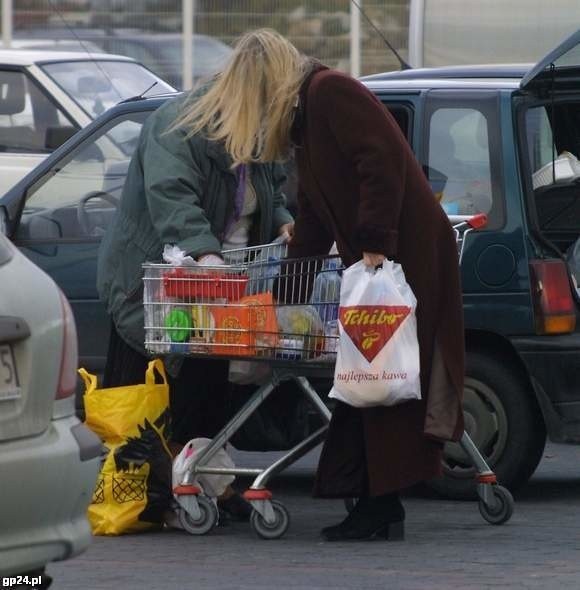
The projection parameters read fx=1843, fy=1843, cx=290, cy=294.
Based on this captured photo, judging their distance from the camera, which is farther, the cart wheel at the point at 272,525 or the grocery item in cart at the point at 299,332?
the cart wheel at the point at 272,525

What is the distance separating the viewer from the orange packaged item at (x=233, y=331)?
6258 millimetres

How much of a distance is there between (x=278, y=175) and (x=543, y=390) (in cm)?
133

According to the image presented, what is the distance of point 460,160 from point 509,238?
1.30ft

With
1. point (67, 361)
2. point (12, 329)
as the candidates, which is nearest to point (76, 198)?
point (67, 361)

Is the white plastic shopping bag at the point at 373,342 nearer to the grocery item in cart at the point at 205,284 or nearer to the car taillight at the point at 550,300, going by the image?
the grocery item in cart at the point at 205,284

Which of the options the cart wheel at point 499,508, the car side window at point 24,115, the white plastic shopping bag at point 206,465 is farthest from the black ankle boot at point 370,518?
the car side window at point 24,115

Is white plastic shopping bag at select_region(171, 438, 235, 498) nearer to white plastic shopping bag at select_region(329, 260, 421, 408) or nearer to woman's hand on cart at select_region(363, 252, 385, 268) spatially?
white plastic shopping bag at select_region(329, 260, 421, 408)

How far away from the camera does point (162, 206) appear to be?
21.4 ft

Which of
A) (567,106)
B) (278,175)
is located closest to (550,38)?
(567,106)

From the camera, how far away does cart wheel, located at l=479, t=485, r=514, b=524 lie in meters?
6.77

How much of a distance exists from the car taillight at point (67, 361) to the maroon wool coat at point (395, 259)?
1592mm

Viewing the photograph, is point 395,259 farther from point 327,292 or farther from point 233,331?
point 233,331

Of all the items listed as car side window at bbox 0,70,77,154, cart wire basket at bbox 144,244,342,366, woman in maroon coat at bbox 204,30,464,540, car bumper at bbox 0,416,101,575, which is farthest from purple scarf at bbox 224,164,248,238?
car side window at bbox 0,70,77,154

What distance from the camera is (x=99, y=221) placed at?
26.2 ft
